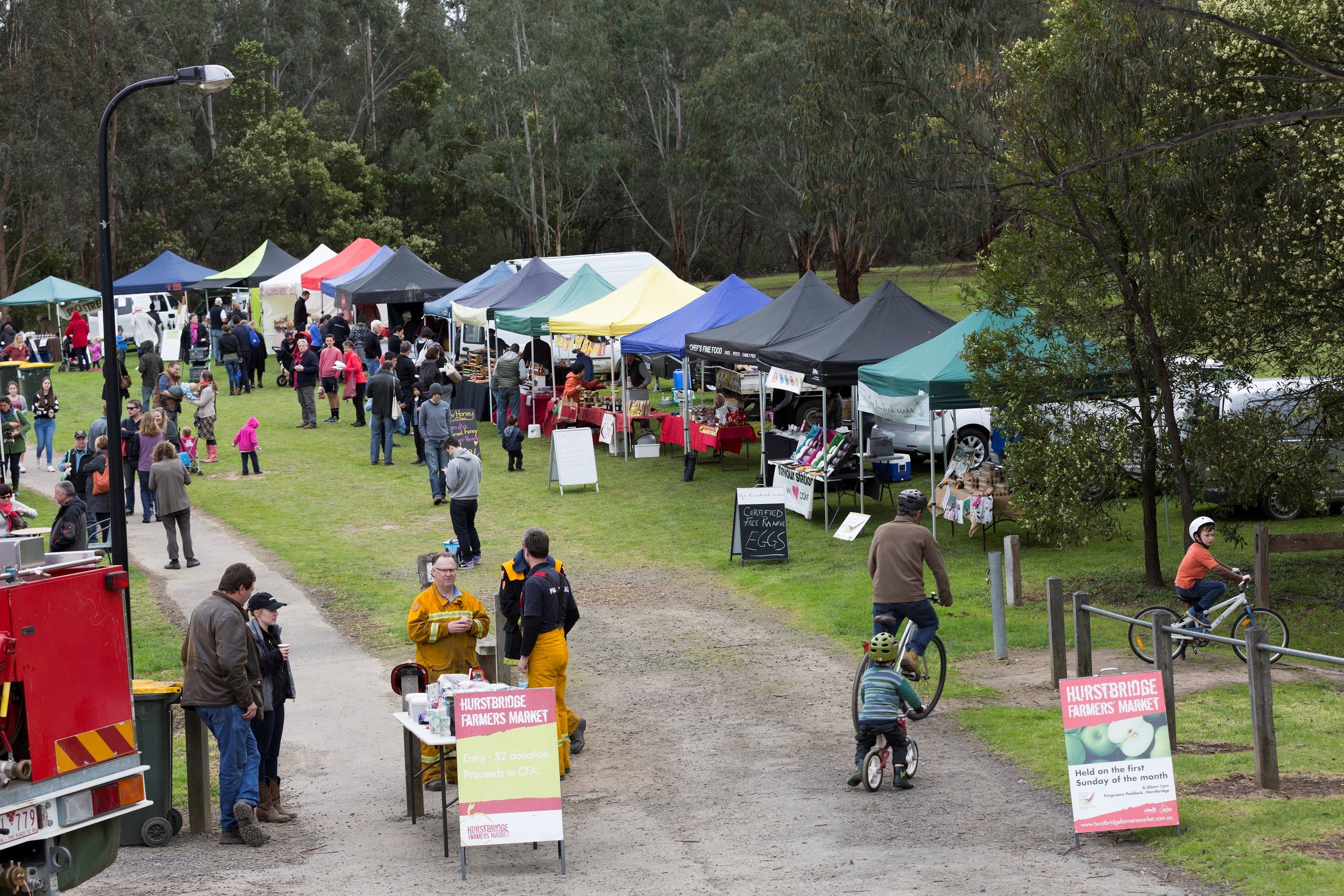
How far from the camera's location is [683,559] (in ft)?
55.2

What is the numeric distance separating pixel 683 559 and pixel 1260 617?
7187mm

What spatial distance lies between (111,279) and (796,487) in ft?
34.3

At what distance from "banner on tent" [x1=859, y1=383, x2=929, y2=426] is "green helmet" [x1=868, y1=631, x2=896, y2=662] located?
7.93m

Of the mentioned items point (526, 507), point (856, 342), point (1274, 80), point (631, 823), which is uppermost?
point (1274, 80)

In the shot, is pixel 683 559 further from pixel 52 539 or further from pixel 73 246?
pixel 73 246

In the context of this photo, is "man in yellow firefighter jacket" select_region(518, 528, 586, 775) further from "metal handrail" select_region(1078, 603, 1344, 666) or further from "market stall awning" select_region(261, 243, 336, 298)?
"market stall awning" select_region(261, 243, 336, 298)

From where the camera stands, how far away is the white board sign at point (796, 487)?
18.7 meters

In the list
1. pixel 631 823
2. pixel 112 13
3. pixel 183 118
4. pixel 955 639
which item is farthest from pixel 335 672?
pixel 183 118

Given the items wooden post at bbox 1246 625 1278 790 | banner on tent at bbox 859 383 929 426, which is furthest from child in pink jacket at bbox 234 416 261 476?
wooden post at bbox 1246 625 1278 790

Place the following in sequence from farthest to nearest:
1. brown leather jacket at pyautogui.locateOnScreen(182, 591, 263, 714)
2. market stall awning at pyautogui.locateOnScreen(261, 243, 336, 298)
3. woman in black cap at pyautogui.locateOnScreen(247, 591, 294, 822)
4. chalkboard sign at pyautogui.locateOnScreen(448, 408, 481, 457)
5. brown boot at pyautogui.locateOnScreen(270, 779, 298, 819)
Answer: market stall awning at pyautogui.locateOnScreen(261, 243, 336, 298), chalkboard sign at pyautogui.locateOnScreen(448, 408, 481, 457), brown boot at pyautogui.locateOnScreen(270, 779, 298, 819), woman in black cap at pyautogui.locateOnScreen(247, 591, 294, 822), brown leather jacket at pyautogui.locateOnScreen(182, 591, 263, 714)

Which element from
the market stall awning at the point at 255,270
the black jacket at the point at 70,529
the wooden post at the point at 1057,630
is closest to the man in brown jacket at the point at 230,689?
the wooden post at the point at 1057,630

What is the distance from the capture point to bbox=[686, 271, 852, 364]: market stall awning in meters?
20.0

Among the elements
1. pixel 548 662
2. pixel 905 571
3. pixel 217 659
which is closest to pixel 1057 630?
pixel 905 571

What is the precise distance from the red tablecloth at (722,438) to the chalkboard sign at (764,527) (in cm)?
630
